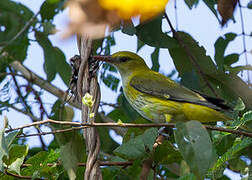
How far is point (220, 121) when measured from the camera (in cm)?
292

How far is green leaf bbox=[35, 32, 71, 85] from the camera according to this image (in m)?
3.06

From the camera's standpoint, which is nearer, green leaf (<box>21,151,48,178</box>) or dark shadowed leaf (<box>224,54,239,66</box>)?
green leaf (<box>21,151,48,178</box>)

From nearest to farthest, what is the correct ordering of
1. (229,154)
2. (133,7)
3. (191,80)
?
(133,7) → (229,154) → (191,80)

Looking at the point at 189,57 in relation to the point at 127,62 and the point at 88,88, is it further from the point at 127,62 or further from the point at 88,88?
the point at 88,88

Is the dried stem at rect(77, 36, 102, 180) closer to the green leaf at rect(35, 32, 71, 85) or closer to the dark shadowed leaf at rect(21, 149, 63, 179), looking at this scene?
the dark shadowed leaf at rect(21, 149, 63, 179)

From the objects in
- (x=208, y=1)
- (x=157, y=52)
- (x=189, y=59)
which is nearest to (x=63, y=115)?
(x=157, y=52)

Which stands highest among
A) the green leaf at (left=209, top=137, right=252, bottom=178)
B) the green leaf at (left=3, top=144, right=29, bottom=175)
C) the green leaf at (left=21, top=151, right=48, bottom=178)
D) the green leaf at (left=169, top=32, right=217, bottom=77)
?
the green leaf at (left=169, top=32, right=217, bottom=77)

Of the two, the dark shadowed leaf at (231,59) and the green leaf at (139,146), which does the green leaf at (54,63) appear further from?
the green leaf at (139,146)

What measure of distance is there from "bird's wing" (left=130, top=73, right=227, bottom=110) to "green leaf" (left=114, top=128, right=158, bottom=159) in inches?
43.6

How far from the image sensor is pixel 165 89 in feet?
10.4

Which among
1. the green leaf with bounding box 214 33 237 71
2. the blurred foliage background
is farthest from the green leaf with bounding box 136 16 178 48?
the green leaf with bounding box 214 33 237 71

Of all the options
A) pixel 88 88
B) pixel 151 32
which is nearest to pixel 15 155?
pixel 88 88

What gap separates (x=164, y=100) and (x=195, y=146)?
1.85 m

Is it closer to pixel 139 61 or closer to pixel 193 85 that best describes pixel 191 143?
pixel 193 85
